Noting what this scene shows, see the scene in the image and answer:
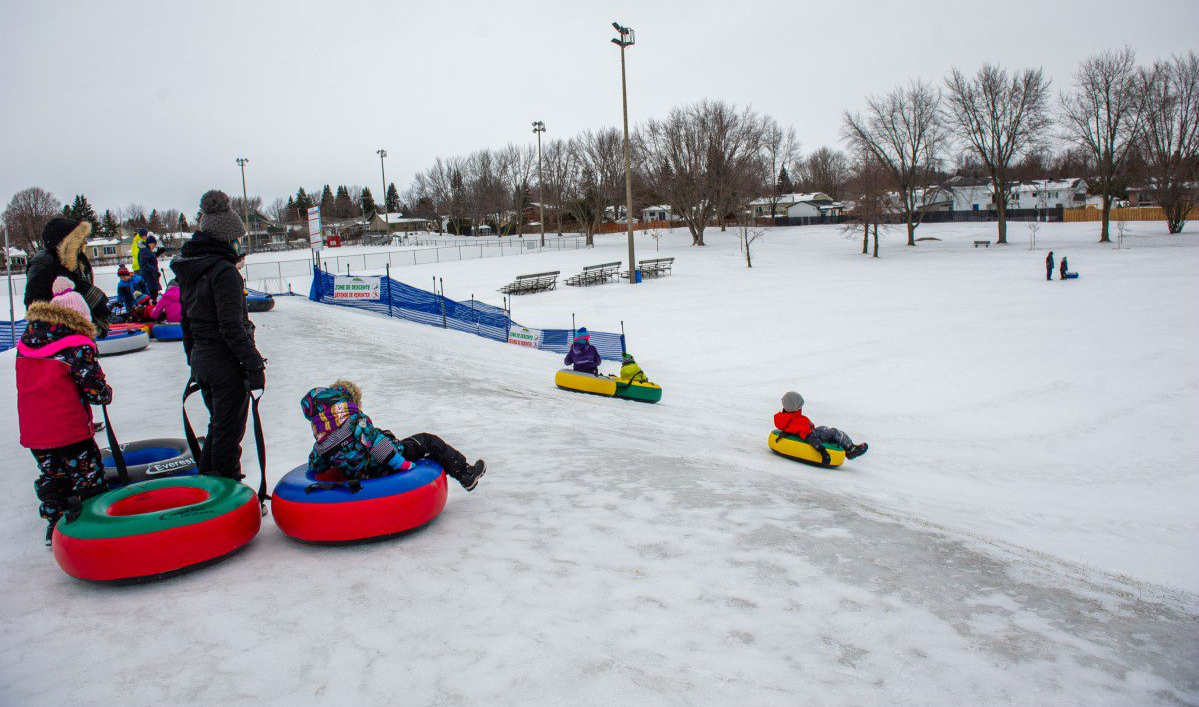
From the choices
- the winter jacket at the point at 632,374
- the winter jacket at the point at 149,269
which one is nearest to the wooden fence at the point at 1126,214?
the winter jacket at the point at 632,374

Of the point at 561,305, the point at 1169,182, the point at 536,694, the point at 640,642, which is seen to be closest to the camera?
the point at 536,694

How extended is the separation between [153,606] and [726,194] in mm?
56625

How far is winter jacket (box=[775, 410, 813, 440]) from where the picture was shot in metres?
9.61

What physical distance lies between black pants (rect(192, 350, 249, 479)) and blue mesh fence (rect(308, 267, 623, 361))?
1454 centimetres

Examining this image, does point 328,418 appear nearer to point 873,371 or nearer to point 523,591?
point 523,591

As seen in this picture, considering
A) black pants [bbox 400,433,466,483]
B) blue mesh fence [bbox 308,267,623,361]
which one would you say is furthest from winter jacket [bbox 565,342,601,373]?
black pants [bbox 400,433,466,483]

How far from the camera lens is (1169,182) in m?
46.1

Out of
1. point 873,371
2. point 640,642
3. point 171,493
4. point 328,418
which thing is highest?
point 328,418

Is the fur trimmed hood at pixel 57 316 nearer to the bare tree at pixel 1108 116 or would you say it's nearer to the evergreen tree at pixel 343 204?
the bare tree at pixel 1108 116

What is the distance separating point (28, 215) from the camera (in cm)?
6856

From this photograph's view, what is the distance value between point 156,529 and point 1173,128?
200 feet

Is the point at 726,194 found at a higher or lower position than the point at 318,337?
higher

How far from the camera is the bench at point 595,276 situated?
118 feet

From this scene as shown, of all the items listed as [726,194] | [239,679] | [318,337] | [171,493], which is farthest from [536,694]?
[726,194]
